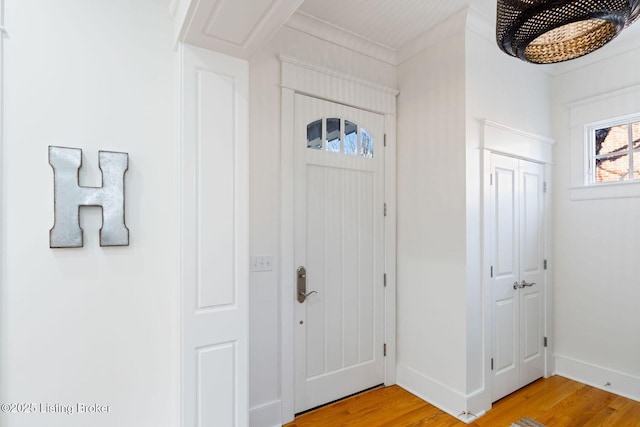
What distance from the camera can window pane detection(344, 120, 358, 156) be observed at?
2.73 metres

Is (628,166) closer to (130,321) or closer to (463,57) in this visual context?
(463,57)

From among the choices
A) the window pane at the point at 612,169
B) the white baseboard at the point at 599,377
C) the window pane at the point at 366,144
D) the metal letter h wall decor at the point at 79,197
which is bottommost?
the white baseboard at the point at 599,377

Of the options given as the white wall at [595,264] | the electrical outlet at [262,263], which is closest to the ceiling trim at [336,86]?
the electrical outlet at [262,263]

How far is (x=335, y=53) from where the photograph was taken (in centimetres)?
266

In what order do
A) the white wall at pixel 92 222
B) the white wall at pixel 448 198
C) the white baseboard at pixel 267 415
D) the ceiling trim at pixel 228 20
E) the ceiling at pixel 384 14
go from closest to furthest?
the ceiling trim at pixel 228 20 → the white wall at pixel 92 222 → the white baseboard at pixel 267 415 → the ceiling at pixel 384 14 → the white wall at pixel 448 198

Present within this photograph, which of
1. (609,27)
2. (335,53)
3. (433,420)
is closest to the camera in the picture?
(609,27)

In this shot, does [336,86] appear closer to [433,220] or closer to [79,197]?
[433,220]

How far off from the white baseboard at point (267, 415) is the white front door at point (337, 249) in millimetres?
183

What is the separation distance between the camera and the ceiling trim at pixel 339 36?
8.03 feet

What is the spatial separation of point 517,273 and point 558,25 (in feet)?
7.13

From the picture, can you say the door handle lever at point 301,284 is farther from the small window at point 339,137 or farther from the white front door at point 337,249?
the small window at point 339,137

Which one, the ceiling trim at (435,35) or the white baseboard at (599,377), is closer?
the ceiling trim at (435,35)

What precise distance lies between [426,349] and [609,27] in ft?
7.65

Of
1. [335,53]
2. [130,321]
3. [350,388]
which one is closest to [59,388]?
[130,321]
